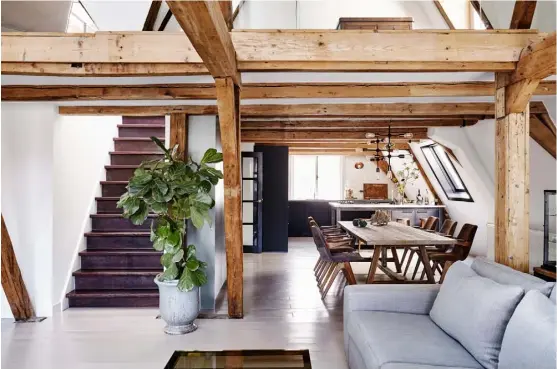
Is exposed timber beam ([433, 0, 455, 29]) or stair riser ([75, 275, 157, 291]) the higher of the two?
exposed timber beam ([433, 0, 455, 29])

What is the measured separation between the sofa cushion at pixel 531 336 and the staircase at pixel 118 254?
382cm

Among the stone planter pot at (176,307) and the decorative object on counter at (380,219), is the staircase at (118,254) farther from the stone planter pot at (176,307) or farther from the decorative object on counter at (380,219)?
the decorative object on counter at (380,219)

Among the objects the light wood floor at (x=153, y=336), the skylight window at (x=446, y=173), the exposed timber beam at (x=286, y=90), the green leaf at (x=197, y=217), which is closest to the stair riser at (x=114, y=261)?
the light wood floor at (x=153, y=336)

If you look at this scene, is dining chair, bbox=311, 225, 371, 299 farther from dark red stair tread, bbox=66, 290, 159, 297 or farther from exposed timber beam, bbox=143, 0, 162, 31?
exposed timber beam, bbox=143, 0, 162, 31

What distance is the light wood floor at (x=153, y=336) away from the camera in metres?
3.45

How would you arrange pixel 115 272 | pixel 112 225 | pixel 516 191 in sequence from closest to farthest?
pixel 516 191 → pixel 115 272 → pixel 112 225

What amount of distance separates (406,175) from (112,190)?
24.1ft

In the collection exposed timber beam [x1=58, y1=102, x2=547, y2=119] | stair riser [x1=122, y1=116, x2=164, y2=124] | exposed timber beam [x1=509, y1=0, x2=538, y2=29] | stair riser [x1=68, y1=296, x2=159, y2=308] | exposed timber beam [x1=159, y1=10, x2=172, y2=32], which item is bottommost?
stair riser [x1=68, y1=296, x2=159, y2=308]

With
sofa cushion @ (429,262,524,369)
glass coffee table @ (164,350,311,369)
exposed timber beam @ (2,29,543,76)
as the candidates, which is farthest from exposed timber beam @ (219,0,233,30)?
sofa cushion @ (429,262,524,369)

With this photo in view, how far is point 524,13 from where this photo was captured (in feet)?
10.8

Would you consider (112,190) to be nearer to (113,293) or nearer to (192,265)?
(113,293)

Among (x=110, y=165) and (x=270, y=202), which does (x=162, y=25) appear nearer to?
(x=110, y=165)

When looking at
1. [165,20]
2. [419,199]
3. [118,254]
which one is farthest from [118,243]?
[419,199]

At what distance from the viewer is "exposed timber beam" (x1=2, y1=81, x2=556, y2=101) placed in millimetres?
4320
